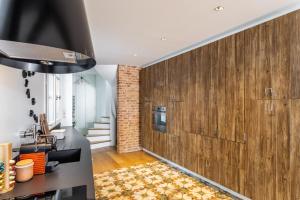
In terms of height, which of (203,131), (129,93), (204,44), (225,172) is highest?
(204,44)

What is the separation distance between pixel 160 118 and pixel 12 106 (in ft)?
11.1

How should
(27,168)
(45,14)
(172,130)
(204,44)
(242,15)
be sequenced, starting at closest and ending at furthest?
(45,14) → (27,168) → (242,15) → (204,44) → (172,130)

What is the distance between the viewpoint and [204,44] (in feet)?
10.7

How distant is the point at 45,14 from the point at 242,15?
7.72ft

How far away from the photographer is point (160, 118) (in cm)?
472

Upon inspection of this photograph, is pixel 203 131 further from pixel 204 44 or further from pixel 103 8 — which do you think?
pixel 103 8

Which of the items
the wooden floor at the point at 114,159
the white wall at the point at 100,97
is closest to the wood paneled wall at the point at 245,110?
the wooden floor at the point at 114,159

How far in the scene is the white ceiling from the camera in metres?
2.04

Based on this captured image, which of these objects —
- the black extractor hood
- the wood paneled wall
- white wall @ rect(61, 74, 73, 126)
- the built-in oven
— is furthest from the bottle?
white wall @ rect(61, 74, 73, 126)

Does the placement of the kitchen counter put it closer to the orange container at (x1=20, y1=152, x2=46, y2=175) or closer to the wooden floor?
the orange container at (x1=20, y1=152, x2=46, y2=175)

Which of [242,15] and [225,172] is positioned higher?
[242,15]

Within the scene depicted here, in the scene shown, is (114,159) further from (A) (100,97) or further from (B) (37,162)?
(A) (100,97)

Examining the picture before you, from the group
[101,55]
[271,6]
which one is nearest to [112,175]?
[101,55]

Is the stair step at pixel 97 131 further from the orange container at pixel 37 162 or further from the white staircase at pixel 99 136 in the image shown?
the orange container at pixel 37 162
